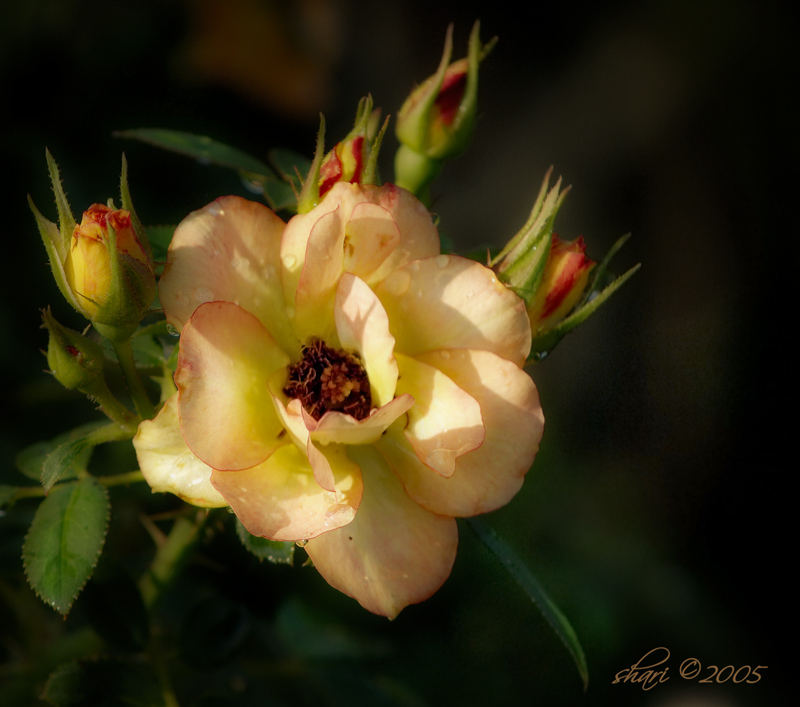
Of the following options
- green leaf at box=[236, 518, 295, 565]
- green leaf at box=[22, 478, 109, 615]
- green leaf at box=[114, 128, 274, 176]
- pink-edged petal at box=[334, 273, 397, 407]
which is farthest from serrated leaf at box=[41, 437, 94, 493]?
green leaf at box=[114, 128, 274, 176]

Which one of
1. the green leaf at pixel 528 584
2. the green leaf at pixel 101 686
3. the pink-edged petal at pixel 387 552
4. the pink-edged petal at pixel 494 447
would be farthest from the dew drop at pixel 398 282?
the green leaf at pixel 101 686

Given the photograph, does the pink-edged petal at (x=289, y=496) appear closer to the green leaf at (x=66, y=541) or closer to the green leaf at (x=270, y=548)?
the green leaf at (x=270, y=548)

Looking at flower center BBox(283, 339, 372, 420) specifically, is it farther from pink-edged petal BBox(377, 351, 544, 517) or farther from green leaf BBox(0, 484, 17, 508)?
green leaf BBox(0, 484, 17, 508)

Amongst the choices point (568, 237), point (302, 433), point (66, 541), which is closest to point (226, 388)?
point (302, 433)

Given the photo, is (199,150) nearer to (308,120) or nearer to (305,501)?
(305,501)

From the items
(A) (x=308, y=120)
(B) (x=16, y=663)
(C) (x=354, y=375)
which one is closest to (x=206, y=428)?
(C) (x=354, y=375)

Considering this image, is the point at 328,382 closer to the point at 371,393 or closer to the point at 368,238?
the point at 371,393
